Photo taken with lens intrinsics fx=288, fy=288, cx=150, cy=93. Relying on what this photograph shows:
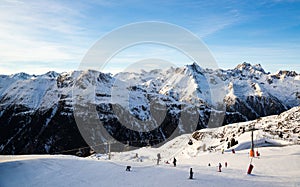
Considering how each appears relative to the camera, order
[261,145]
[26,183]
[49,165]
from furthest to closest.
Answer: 1. [261,145]
2. [49,165]
3. [26,183]

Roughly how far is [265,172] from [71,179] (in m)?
21.3

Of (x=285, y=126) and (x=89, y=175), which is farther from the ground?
(x=285, y=126)

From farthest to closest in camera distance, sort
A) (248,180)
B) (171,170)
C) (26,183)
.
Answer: (171,170), (26,183), (248,180)

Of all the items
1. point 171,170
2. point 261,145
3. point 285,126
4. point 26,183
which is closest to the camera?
point 26,183

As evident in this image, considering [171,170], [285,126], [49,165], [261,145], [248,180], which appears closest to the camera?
[248,180]

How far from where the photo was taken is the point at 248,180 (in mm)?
27453

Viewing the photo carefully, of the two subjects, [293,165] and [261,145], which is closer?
[293,165]

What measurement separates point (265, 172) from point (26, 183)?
1021 inches

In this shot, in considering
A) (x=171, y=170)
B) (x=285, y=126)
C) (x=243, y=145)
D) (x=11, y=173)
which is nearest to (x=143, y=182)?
(x=171, y=170)

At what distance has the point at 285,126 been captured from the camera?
7981cm

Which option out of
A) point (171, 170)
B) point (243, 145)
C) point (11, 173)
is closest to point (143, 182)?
point (171, 170)

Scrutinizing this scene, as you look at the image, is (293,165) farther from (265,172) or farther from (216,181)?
(216,181)

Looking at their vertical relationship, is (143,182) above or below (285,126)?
below

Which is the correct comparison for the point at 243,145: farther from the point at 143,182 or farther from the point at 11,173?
the point at 11,173
